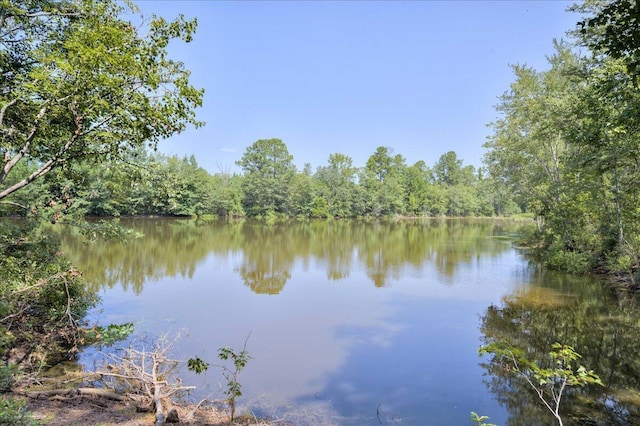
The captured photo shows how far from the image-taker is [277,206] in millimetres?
59719

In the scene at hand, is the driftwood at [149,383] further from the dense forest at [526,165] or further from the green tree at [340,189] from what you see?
the green tree at [340,189]

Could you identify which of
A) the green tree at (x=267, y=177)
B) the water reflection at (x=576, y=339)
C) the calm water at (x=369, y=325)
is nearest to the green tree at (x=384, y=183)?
the green tree at (x=267, y=177)

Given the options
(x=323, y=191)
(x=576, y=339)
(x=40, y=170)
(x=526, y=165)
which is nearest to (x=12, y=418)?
(x=40, y=170)

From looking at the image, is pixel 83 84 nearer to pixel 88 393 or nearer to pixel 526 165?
pixel 88 393

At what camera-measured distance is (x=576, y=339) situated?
8547 millimetres

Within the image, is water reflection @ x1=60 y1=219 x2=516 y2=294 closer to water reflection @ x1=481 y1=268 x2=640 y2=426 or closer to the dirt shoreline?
water reflection @ x1=481 y1=268 x2=640 y2=426

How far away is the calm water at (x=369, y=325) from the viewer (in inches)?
239

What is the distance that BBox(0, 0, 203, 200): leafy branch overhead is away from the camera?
473 cm

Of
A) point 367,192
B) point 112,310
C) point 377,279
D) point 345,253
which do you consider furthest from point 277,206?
point 112,310

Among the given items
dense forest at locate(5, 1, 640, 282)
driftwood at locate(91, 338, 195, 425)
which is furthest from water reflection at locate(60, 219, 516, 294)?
driftwood at locate(91, 338, 195, 425)

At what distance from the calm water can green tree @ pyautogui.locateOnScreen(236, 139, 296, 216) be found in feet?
123

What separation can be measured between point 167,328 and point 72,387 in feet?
12.5

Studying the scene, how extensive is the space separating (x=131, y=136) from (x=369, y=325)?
7.12 meters

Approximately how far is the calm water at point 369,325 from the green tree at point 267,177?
37640 millimetres
